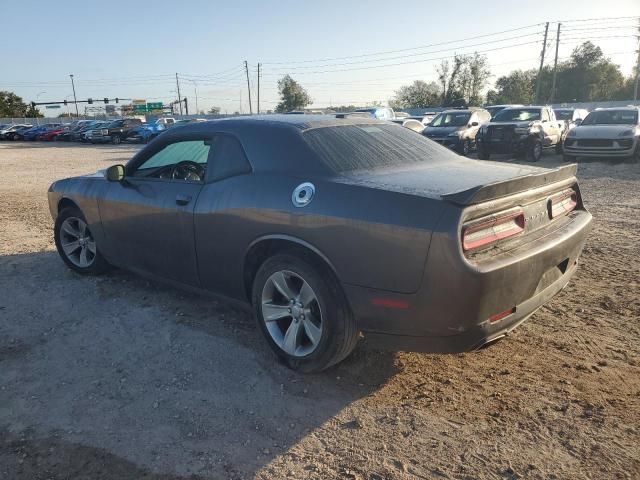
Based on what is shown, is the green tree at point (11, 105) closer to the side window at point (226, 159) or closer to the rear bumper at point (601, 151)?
the rear bumper at point (601, 151)

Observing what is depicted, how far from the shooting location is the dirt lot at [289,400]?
2.42 metres

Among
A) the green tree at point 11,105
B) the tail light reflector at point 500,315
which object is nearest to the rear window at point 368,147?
the tail light reflector at point 500,315

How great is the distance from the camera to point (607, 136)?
1390 centimetres

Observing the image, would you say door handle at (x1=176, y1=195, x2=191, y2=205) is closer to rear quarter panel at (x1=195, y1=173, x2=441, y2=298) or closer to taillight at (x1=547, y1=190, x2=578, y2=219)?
rear quarter panel at (x1=195, y1=173, x2=441, y2=298)

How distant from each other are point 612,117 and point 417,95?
71.8m

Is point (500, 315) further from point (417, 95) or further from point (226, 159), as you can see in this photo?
point (417, 95)

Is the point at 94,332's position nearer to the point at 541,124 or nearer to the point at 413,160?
the point at 413,160

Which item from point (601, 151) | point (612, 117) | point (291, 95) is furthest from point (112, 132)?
point (291, 95)

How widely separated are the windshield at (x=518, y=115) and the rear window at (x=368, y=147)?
534 inches

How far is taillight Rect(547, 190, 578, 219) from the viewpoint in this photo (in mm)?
3170

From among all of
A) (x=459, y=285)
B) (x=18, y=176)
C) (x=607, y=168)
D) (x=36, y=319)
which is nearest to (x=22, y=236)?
(x=36, y=319)

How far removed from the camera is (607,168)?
1344 cm

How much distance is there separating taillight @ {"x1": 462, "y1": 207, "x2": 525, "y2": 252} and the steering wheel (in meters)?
2.25

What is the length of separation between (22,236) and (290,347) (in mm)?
5391
